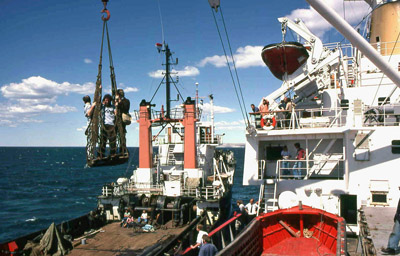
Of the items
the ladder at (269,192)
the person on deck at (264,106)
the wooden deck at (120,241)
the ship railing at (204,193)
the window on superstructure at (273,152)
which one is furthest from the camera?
the ship railing at (204,193)

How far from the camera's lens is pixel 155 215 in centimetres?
1582

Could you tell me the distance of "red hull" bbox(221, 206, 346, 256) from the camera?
10.2 meters

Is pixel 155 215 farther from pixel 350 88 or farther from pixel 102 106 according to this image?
pixel 350 88

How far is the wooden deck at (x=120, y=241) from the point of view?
12.0 metres

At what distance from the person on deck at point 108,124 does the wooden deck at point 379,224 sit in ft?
23.6

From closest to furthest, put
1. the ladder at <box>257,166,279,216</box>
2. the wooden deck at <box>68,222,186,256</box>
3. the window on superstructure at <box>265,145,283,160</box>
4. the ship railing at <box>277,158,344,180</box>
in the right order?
the wooden deck at <box>68,222,186,256</box>
the ladder at <box>257,166,279,216</box>
the ship railing at <box>277,158,344,180</box>
the window on superstructure at <box>265,145,283,160</box>

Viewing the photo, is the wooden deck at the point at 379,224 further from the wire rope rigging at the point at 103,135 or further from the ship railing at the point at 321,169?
the wire rope rigging at the point at 103,135

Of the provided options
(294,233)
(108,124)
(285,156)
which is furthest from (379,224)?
(108,124)

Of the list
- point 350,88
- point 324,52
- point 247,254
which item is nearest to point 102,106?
point 247,254

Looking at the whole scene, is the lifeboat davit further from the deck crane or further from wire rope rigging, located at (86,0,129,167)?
wire rope rigging, located at (86,0,129,167)

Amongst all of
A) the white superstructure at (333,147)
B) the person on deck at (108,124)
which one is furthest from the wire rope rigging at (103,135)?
the white superstructure at (333,147)

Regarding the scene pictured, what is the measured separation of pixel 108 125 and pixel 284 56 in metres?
11.5

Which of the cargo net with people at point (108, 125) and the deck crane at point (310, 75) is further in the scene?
the deck crane at point (310, 75)

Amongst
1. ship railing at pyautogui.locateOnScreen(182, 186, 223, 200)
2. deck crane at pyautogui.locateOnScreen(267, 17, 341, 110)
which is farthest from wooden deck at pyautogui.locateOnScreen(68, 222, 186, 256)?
deck crane at pyautogui.locateOnScreen(267, 17, 341, 110)
